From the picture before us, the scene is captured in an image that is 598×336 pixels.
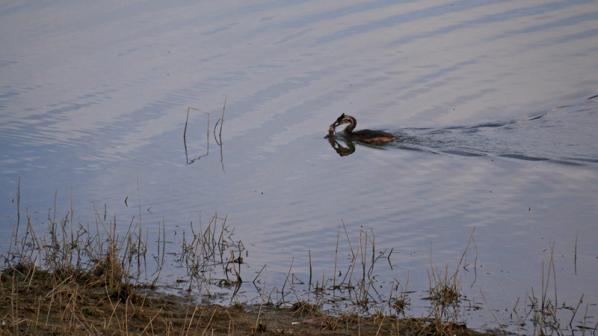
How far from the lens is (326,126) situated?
15977mm

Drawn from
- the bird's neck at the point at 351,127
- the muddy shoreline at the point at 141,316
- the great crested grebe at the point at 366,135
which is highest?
the bird's neck at the point at 351,127

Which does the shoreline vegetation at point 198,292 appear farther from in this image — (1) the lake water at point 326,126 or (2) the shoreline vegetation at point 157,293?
(1) the lake water at point 326,126

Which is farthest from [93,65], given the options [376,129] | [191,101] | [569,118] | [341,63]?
[569,118]

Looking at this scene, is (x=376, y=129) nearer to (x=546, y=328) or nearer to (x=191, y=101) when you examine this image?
(x=191, y=101)

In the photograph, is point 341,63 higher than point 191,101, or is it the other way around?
point 341,63

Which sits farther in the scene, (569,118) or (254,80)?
(254,80)

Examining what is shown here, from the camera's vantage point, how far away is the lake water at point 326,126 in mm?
10711

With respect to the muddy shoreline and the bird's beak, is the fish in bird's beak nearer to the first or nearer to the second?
the bird's beak

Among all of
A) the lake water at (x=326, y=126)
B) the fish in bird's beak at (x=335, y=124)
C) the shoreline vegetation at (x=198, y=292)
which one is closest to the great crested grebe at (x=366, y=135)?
the fish in bird's beak at (x=335, y=124)

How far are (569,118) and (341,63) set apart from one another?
16.3 ft

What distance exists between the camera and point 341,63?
747 inches

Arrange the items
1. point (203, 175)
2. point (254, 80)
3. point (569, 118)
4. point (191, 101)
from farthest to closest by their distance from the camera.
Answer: point (254, 80), point (191, 101), point (569, 118), point (203, 175)

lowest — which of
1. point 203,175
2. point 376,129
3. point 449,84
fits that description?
point 203,175

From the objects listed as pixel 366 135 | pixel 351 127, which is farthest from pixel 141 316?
pixel 351 127
